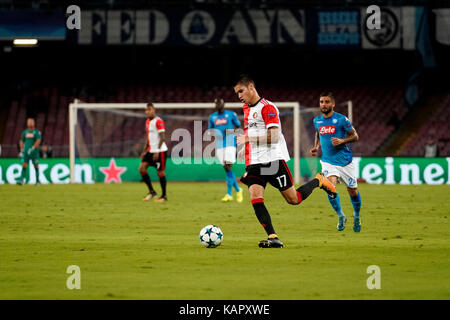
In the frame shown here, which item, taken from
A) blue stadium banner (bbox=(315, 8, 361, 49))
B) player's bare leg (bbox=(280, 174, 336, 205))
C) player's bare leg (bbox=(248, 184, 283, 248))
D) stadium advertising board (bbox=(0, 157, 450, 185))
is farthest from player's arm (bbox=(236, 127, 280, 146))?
blue stadium banner (bbox=(315, 8, 361, 49))

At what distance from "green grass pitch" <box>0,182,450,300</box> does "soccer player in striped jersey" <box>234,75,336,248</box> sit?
53cm

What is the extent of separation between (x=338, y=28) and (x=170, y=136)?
327 inches

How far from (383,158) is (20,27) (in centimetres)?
1596

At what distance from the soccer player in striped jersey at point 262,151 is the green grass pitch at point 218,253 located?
53 centimetres

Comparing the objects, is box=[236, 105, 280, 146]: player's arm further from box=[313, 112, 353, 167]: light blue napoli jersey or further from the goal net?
the goal net

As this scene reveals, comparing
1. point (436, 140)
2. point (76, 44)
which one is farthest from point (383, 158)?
point (76, 44)

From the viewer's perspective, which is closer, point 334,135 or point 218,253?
point 218,253

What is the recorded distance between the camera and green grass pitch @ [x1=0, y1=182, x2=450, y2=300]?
6613 mm

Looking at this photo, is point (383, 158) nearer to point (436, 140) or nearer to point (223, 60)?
point (436, 140)

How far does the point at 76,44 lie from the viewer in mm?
31219

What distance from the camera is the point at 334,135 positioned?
11617 mm

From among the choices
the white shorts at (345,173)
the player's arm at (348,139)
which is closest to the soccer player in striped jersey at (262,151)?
the player's arm at (348,139)

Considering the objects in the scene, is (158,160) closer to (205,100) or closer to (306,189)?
(306,189)

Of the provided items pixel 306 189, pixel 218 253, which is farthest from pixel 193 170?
pixel 218 253
